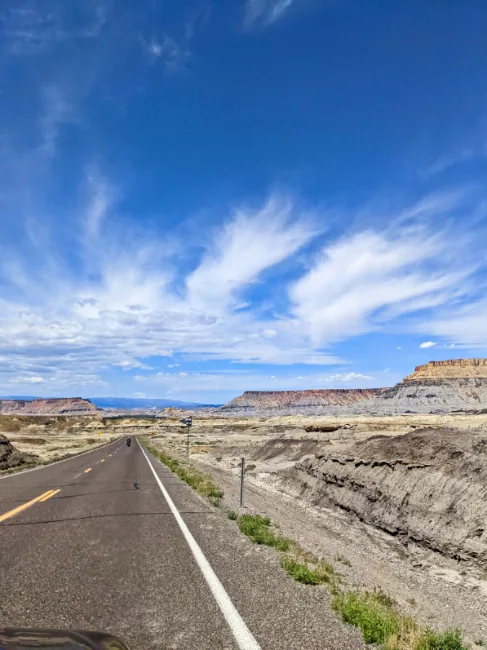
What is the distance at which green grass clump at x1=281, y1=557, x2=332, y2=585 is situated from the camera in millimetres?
6578

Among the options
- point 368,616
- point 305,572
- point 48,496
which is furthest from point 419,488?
point 48,496

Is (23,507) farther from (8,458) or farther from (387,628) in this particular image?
(8,458)

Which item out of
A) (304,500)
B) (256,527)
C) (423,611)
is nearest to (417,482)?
(304,500)

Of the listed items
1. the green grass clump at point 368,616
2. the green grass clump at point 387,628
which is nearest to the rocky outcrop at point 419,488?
the green grass clump at point 368,616

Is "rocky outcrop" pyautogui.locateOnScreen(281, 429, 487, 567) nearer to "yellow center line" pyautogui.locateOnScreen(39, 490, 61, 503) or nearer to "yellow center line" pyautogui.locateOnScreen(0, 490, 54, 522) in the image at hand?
"yellow center line" pyautogui.locateOnScreen(39, 490, 61, 503)

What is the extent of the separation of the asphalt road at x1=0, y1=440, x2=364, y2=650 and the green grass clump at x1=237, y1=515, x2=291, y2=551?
28 centimetres

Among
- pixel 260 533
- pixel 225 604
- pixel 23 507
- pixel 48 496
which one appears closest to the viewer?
pixel 225 604

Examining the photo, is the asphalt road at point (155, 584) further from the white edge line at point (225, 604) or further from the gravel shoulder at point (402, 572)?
the gravel shoulder at point (402, 572)

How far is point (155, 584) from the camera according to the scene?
614 cm

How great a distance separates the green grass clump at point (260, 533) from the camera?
8.86m

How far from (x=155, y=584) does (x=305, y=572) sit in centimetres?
231

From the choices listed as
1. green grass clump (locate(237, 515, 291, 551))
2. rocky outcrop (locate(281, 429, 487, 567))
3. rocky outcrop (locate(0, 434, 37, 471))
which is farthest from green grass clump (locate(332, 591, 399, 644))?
rocky outcrop (locate(0, 434, 37, 471))

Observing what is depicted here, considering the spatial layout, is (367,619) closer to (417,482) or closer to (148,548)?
(148,548)

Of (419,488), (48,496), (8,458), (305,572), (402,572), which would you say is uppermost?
(305,572)
